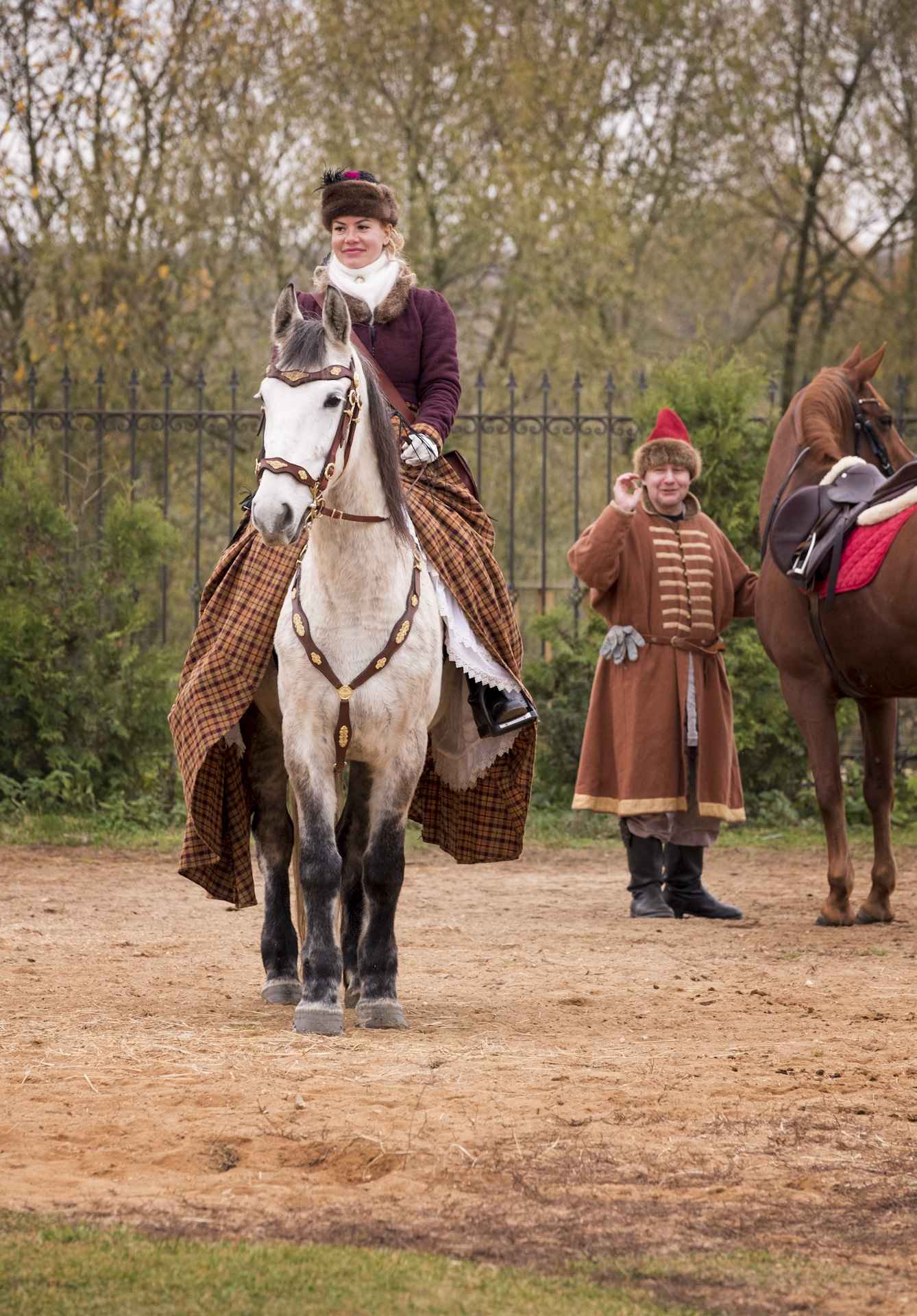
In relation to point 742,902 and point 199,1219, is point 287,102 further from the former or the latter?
point 199,1219

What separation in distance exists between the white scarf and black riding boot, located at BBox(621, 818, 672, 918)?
2.98 metres

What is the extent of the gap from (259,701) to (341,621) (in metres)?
0.62

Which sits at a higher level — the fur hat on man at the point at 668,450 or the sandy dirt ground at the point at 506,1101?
the fur hat on man at the point at 668,450

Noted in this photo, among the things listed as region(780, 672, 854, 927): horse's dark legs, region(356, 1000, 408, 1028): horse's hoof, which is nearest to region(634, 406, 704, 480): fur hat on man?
region(780, 672, 854, 927): horse's dark legs

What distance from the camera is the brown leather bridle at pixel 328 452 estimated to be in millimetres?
3572

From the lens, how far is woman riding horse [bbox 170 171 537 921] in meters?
4.32

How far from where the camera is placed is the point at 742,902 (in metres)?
6.92

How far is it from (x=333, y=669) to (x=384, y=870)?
617 millimetres

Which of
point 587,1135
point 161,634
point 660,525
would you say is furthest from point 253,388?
point 587,1135

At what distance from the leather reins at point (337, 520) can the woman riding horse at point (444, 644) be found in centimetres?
22

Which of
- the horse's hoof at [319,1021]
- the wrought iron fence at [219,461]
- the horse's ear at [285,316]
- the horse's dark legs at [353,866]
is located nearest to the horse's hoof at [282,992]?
the horse's dark legs at [353,866]

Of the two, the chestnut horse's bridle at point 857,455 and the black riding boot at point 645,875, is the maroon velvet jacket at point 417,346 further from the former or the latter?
the black riding boot at point 645,875

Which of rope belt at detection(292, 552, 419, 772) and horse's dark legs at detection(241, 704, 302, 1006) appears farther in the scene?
horse's dark legs at detection(241, 704, 302, 1006)

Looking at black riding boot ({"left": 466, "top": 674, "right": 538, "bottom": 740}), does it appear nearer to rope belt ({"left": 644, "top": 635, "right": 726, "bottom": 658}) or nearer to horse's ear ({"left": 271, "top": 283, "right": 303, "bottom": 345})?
horse's ear ({"left": 271, "top": 283, "right": 303, "bottom": 345})
